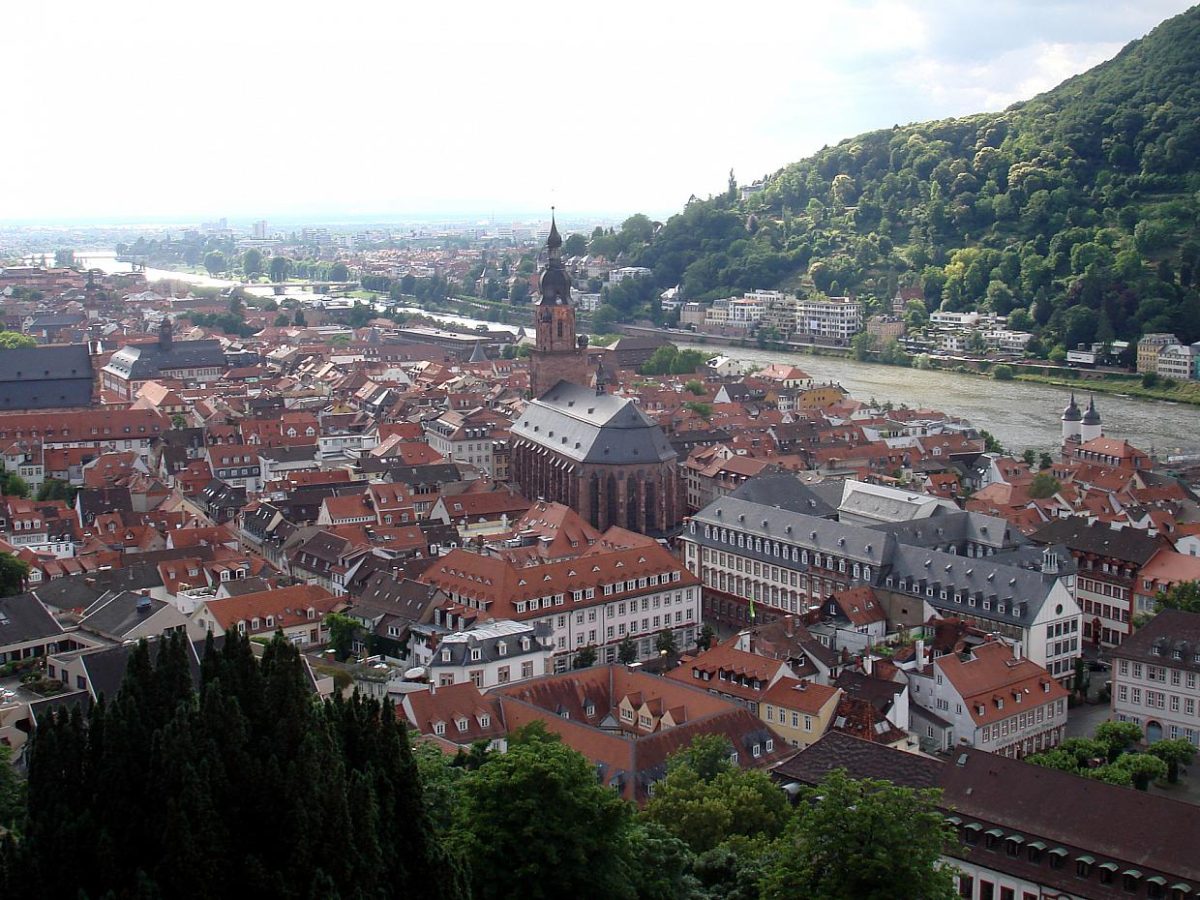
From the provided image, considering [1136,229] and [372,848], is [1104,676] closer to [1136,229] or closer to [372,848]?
[372,848]

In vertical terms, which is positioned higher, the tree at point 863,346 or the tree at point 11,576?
the tree at point 11,576

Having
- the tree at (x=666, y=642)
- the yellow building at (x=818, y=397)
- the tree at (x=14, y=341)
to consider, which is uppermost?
the tree at (x=14, y=341)

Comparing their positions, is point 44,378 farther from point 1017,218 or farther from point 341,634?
point 1017,218

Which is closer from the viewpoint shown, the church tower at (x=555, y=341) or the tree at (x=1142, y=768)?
the tree at (x=1142, y=768)

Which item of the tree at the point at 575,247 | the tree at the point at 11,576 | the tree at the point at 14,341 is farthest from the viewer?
the tree at the point at 575,247

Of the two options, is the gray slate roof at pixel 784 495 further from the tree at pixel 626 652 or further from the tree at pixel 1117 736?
the tree at pixel 1117 736

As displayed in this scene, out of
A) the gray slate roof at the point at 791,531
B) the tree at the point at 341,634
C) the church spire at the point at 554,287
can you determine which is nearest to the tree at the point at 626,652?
the gray slate roof at the point at 791,531

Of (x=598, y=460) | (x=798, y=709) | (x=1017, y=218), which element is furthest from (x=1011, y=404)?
(x=798, y=709)

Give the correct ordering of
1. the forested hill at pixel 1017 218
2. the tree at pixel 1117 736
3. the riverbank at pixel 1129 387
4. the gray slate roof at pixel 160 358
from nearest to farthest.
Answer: the tree at pixel 1117 736, the gray slate roof at pixel 160 358, the riverbank at pixel 1129 387, the forested hill at pixel 1017 218
